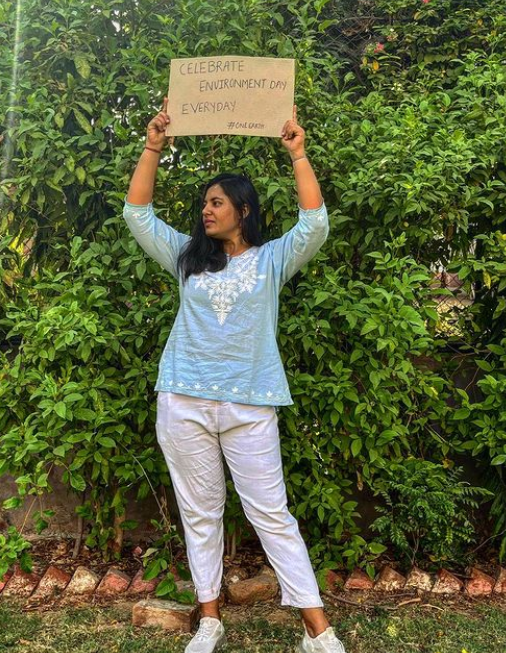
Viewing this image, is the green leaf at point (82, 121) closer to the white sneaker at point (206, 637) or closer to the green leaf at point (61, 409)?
the green leaf at point (61, 409)

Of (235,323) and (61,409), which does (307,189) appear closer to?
(235,323)

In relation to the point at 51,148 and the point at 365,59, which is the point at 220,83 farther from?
the point at 365,59

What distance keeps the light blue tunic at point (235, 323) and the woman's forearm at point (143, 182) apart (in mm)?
32

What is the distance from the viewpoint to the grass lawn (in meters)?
2.54

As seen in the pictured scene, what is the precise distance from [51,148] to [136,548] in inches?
79.0

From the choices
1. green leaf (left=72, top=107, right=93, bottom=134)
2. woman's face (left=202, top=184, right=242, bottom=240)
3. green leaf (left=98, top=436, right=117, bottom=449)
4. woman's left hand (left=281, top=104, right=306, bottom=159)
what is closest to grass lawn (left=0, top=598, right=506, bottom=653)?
green leaf (left=98, top=436, right=117, bottom=449)

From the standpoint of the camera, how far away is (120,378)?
9.39ft

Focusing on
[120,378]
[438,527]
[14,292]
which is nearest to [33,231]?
[14,292]

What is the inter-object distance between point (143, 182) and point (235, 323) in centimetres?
64

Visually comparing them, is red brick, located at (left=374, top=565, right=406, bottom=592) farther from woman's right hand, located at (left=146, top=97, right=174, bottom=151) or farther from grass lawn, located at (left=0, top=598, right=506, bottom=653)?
woman's right hand, located at (left=146, top=97, right=174, bottom=151)

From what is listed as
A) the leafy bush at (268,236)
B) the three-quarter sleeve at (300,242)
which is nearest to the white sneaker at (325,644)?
the leafy bush at (268,236)

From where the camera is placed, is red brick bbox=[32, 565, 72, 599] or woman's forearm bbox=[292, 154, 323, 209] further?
red brick bbox=[32, 565, 72, 599]

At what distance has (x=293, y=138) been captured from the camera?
2324mm

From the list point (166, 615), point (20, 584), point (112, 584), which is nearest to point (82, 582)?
point (112, 584)
